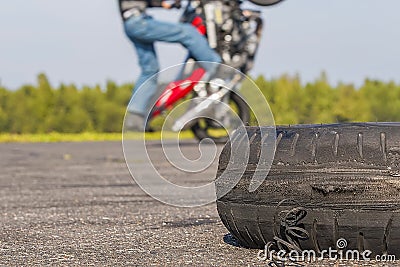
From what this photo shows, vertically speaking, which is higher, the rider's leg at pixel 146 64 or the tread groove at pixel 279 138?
the tread groove at pixel 279 138

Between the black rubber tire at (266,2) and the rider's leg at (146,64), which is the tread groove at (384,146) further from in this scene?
the black rubber tire at (266,2)

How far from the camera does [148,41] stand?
468 inches

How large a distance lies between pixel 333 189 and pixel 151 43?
971 cm

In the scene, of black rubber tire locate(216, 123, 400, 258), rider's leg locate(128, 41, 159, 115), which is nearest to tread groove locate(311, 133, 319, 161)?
black rubber tire locate(216, 123, 400, 258)

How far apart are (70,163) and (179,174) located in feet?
9.13

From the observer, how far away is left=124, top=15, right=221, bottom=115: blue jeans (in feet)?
38.1

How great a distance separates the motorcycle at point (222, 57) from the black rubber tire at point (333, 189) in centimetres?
904

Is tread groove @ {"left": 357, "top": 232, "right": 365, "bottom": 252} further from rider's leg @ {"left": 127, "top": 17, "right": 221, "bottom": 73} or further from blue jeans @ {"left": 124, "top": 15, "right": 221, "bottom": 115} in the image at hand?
rider's leg @ {"left": 127, "top": 17, "right": 221, "bottom": 73}

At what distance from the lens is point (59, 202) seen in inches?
199

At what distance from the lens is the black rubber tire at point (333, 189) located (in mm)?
2582

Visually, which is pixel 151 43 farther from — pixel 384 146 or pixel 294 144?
pixel 384 146

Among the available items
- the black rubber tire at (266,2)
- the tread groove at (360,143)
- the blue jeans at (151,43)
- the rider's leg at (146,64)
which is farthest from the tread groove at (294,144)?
the black rubber tire at (266,2)

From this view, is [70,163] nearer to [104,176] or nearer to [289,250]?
[104,176]

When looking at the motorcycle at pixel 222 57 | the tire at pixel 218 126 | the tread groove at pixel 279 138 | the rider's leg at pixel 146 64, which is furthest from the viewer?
the tire at pixel 218 126
